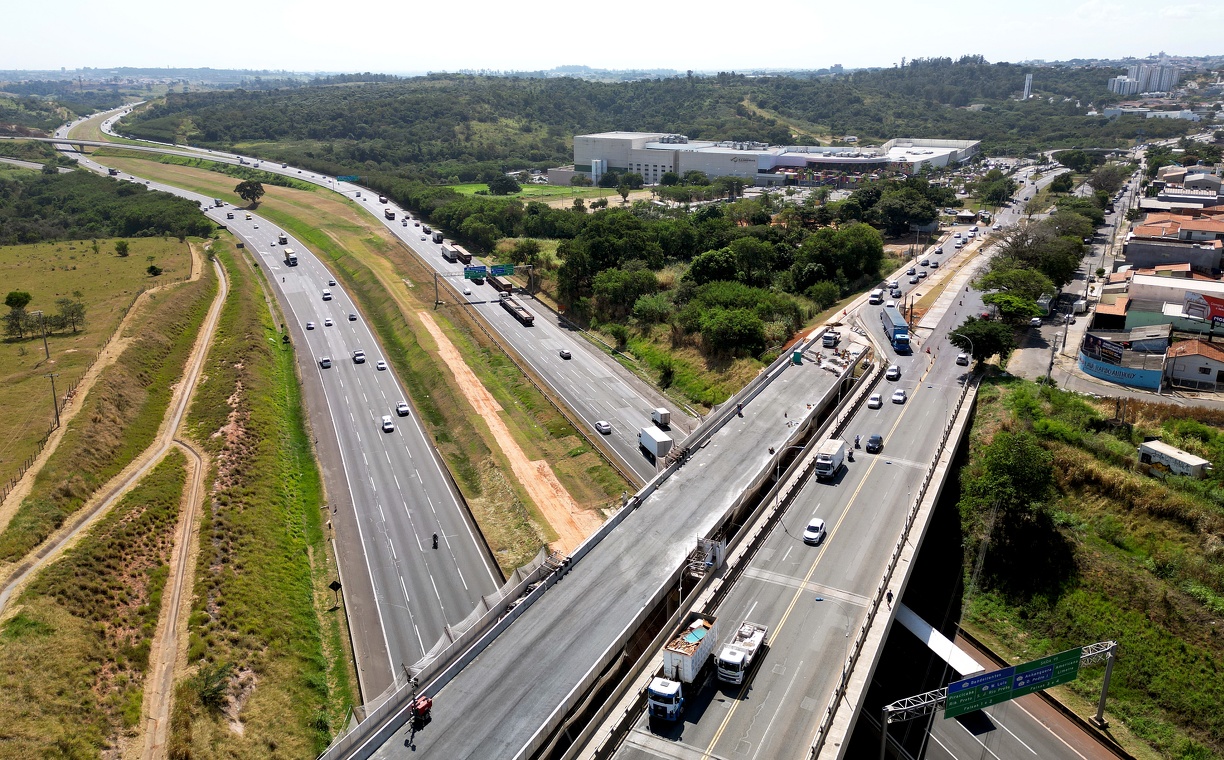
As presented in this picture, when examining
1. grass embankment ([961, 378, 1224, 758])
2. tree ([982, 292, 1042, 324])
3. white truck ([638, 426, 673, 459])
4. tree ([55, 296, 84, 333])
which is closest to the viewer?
grass embankment ([961, 378, 1224, 758])

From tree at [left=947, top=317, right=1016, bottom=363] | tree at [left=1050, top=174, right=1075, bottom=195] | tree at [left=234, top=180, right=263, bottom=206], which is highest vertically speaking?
tree at [left=1050, top=174, right=1075, bottom=195]

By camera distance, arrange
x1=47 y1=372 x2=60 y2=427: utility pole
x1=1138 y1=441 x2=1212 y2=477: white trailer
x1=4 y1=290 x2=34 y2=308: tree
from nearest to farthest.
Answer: x1=1138 y1=441 x2=1212 y2=477: white trailer < x1=47 y1=372 x2=60 y2=427: utility pole < x1=4 y1=290 x2=34 y2=308: tree

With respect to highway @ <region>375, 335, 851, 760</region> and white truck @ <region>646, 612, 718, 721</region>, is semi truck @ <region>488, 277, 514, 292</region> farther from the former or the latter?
white truck @ <region>646, 612, 718, 721</region>

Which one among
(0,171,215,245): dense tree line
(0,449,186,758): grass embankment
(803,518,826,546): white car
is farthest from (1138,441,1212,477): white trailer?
(0,171,215,245): dense tree line

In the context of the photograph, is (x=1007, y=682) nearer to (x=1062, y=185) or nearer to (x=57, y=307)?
(x=57, y=307)

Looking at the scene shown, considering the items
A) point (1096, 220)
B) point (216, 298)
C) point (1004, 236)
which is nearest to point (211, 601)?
point (216, 298)

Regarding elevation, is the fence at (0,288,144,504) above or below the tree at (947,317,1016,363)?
below
